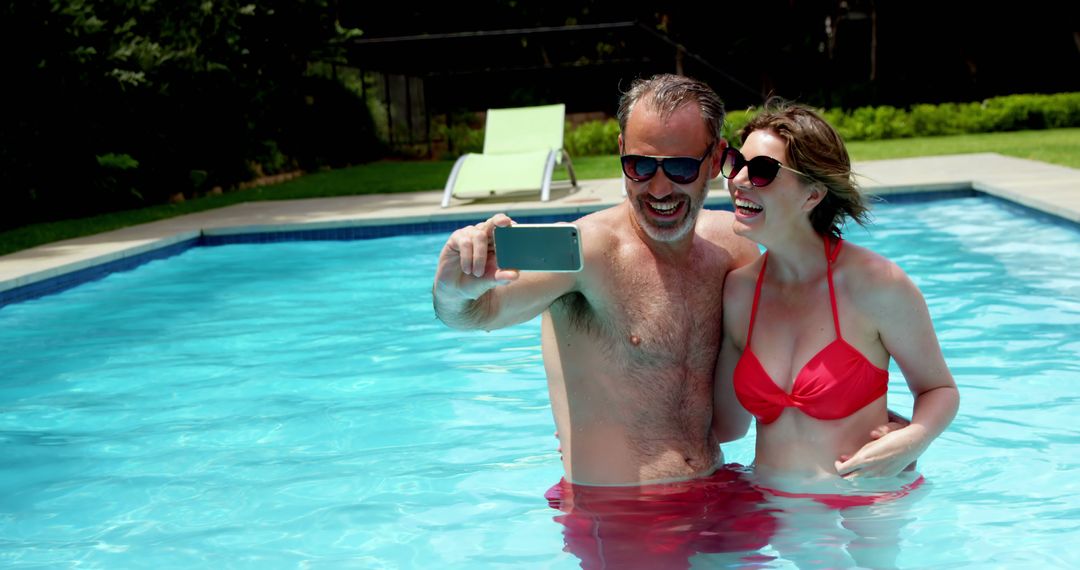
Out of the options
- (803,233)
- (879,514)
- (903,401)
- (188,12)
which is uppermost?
(188,12)

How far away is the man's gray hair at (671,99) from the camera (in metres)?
2.91

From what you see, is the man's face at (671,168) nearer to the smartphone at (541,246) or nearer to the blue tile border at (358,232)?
the smartphone at (541,246)

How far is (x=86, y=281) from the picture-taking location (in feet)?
→ 29.9

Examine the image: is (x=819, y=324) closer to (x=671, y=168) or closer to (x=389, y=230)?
(x=671, y=168)

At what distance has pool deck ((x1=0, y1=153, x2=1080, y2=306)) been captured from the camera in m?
9.17

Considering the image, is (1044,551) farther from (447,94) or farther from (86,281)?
(447,94)

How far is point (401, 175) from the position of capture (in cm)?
1794

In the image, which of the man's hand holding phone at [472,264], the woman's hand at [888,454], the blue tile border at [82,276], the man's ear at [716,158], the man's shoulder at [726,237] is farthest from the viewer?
the blue tile border at [82,276]

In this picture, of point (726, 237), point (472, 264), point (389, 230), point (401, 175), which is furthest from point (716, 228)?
point (401, 175)

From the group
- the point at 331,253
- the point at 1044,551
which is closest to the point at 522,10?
the point at 331,253

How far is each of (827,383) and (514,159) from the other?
10.2 m

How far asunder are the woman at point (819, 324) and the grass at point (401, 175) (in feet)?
28.5

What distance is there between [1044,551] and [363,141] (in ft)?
64.6

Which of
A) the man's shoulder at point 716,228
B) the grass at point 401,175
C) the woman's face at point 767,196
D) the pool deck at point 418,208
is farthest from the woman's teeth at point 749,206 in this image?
the grass at point 401,175
